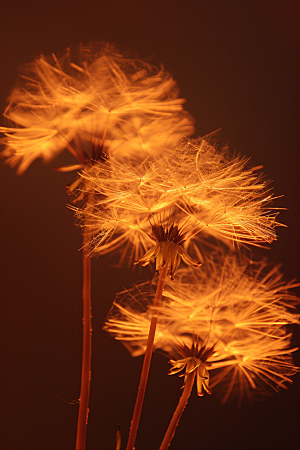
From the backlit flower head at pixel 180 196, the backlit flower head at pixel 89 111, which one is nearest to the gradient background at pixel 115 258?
the backlit flower head at pixel 89 111

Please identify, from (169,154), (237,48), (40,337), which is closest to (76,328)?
(40,337)

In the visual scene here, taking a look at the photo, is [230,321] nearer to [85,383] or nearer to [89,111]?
Result: [85,383]

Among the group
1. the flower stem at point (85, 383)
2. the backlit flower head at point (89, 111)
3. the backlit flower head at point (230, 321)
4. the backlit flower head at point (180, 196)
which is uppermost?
the backlit flower head at point (89, 111)

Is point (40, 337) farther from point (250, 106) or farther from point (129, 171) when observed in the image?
point (250, 106)

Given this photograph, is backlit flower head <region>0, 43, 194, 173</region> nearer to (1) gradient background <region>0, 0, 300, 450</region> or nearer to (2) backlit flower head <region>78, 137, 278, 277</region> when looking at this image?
(2) backlit flower head <region>78, 137, 278, 277</region>

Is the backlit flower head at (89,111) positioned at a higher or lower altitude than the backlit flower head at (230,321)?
higher

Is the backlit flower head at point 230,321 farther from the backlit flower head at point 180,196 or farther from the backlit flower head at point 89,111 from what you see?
the backlit flower head at point 89,111

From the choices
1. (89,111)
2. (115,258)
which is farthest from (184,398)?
(115,258)
